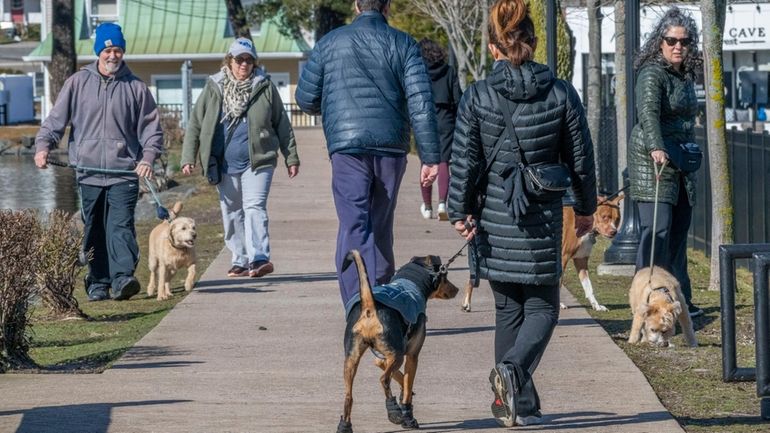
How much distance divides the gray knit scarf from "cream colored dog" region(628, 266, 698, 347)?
3.84 metres

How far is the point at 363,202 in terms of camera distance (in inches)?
303

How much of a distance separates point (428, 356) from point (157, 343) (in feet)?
5.42

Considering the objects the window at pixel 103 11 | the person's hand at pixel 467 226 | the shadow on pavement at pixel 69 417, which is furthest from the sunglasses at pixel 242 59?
the window at pixel 103 11

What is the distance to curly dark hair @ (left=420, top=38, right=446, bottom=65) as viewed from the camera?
45.6ft

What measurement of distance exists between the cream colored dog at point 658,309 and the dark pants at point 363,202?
1.62 metres

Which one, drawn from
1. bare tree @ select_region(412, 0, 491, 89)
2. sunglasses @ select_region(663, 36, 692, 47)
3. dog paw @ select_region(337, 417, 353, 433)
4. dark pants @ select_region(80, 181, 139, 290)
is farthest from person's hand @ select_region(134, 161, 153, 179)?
bare tree @ select_region(412, 0, 491, 89)

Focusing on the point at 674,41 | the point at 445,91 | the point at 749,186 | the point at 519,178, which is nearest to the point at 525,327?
the point at 519,178

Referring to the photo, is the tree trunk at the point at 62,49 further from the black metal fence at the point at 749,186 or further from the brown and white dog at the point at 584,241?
the brown and white dog at the point at 584,241

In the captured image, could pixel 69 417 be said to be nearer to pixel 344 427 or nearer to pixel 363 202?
pixel 344 427

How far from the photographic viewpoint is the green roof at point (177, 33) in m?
54.9

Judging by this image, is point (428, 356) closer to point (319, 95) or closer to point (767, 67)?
point (319, 95)

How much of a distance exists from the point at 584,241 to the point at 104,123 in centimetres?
367

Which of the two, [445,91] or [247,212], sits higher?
[445,91]

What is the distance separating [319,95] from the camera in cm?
791
